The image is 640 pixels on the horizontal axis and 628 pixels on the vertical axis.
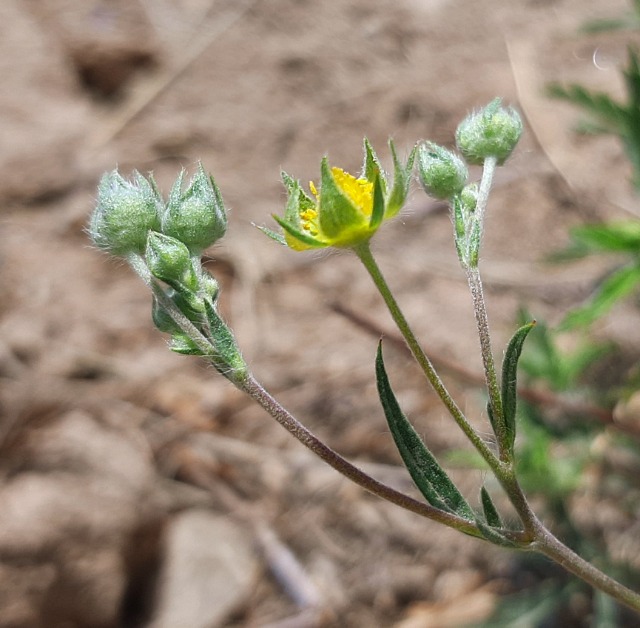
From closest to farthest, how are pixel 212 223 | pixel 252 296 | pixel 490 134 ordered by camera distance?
pixel 212 223, pixel 490 134, pixel 252 296

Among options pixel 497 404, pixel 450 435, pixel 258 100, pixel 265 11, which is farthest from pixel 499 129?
pixel 265 11

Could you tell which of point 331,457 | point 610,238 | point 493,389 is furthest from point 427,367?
point 610,238

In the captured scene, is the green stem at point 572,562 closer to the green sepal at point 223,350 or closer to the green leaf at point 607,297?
the green sepal at point 223,350

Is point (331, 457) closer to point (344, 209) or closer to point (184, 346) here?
point (184, 346)

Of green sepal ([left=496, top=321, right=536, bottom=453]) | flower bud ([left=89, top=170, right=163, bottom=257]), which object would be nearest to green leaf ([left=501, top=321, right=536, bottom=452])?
green sepal ([left=496, top=321, right=536, bottom=453])

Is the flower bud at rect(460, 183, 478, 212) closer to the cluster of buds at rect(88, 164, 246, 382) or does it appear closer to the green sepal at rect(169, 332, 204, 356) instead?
the cluster of buds at rect(88, 164, 246, 382)

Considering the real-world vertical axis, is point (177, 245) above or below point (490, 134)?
below

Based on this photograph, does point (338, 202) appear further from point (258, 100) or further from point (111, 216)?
point (258, 100)
